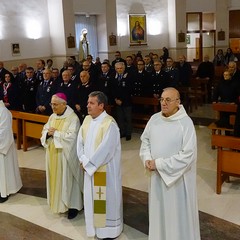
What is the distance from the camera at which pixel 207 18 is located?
69.4 ft

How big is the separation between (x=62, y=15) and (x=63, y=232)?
39.6ft

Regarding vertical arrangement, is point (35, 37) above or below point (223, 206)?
above

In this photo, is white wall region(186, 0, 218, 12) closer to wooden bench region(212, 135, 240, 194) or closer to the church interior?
the church interior

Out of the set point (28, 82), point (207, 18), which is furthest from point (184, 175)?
point (207, 18)

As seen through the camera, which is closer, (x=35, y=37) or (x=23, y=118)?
(x=23, y=118)

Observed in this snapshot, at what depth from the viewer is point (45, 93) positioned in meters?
8.66

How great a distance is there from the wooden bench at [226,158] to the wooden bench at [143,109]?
3.54 m

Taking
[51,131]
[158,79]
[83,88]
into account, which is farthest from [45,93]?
[51,131]

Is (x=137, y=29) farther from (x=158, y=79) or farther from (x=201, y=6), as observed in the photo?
(x=158, y=79)

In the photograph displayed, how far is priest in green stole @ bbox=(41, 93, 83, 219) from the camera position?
5191 mm

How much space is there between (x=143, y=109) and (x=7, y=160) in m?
4.58

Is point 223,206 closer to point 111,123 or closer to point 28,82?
point 111,123

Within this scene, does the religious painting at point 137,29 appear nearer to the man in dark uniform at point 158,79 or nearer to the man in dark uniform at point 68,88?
the man in dark uniform at point 158,79

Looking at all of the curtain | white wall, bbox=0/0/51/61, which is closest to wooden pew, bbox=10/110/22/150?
white wall, bbox=0/0/51/61
